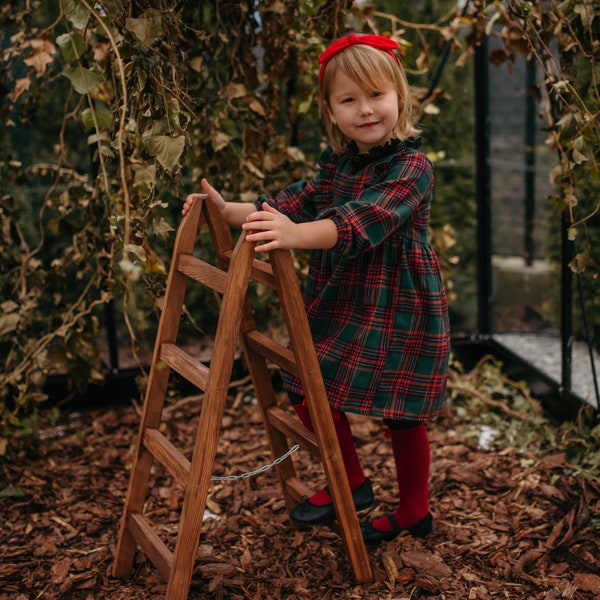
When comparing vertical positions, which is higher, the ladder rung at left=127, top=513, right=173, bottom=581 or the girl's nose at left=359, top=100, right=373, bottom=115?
the girl's nose at left=359, top=100, right=373, bottom=115

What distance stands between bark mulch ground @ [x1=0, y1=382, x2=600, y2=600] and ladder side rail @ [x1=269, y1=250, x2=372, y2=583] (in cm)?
13

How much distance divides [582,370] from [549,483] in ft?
1.58

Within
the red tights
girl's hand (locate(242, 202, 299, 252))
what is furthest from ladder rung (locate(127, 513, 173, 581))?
girl's hand (locate(242, 202, 299, 252))

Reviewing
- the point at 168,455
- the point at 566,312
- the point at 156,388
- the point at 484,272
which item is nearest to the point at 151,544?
the point at 168,455

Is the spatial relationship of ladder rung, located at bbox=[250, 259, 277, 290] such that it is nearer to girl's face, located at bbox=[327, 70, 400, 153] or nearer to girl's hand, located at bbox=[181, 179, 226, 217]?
girl's hand, located at bbox=[181, 179, 226, 217]

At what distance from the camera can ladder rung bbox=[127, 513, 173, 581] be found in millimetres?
1633

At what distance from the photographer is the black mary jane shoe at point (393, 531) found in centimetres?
196

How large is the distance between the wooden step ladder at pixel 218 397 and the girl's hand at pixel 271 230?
3cm

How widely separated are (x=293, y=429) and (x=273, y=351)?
0.69 ft

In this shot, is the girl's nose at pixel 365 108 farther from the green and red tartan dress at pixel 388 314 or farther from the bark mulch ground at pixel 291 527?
the bark mulch ground at pixel 291 527

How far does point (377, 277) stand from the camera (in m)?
1.72

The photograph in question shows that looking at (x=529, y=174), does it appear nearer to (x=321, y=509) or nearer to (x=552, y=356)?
(x=552, y=356)

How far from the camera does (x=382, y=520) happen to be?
1.99 metres

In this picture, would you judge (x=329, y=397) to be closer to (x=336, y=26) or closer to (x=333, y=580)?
(x=333, y=580)
